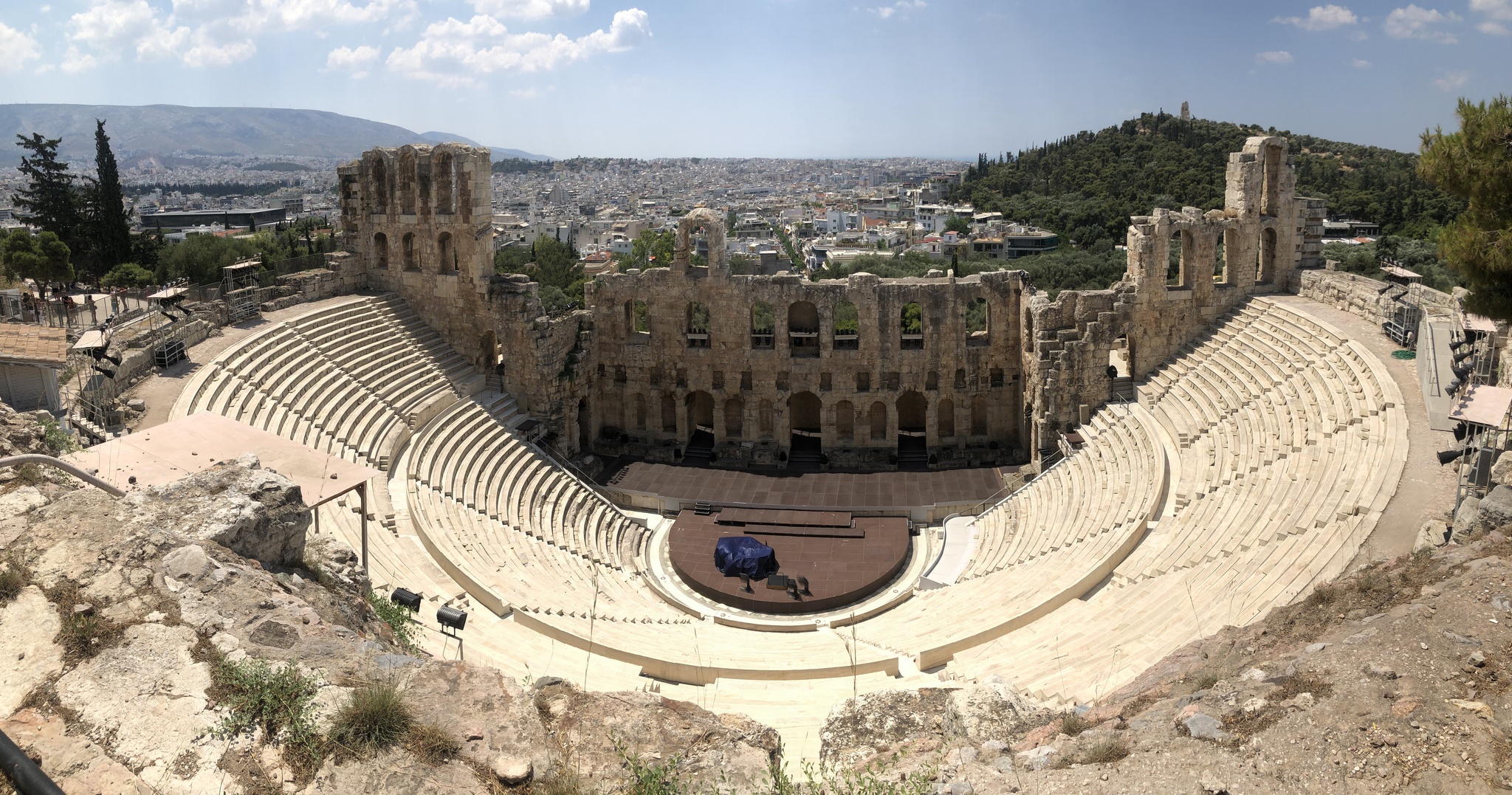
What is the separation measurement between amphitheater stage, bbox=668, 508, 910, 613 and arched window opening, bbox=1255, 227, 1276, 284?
13966 millimetres

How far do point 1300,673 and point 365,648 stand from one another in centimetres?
923

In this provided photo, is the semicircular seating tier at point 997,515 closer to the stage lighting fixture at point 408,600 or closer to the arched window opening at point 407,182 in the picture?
the stage lighting fixture at point 408,600

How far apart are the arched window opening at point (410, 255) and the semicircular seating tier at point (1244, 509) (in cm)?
2312

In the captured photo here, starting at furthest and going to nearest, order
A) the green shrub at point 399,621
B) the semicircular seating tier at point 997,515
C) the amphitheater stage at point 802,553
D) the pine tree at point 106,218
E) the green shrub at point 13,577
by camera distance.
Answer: the pine tree at point 106,218
the amphitheater stage at point 802,553
the semicircular seating tier at point 997,515
the green shrub at point 399,621
the green shrub at point 13,577

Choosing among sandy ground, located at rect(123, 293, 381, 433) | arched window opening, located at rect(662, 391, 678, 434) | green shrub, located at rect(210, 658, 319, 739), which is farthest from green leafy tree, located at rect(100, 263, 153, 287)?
green shrub, located at rect(210, 658, 319, 739)

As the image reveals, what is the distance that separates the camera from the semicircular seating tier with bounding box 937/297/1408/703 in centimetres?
1454

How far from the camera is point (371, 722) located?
774cm

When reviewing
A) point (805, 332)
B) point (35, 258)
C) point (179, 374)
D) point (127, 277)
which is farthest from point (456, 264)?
point (127, 277)

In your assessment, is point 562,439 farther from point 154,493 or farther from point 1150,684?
point 1150,684

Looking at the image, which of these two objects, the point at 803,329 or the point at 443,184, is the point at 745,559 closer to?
the point at 803,329

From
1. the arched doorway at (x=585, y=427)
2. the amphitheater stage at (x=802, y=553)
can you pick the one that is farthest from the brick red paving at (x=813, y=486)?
the arched doorway at (x=585, y=427)

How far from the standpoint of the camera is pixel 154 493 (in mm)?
11273

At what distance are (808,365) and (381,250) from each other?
1489 cm

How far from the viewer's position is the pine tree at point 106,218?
45719mm
